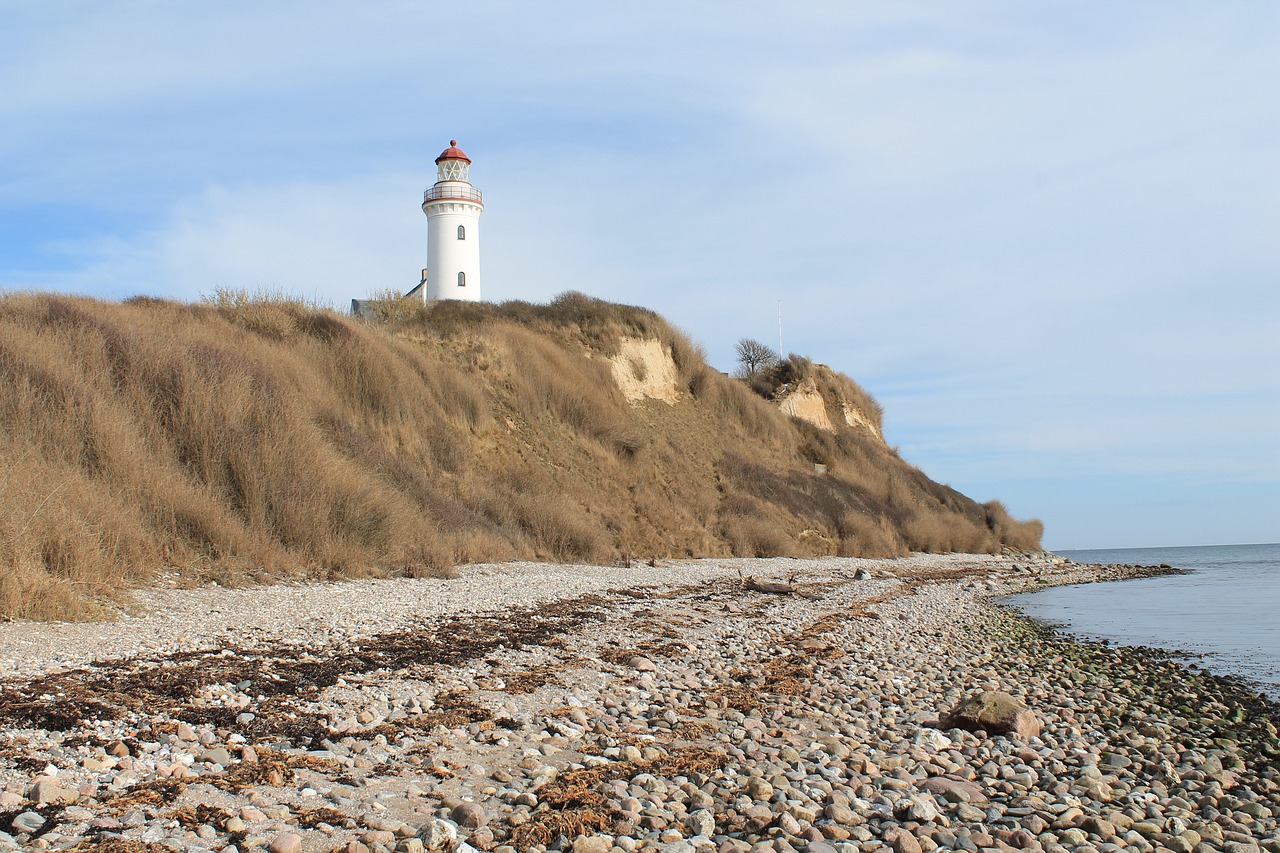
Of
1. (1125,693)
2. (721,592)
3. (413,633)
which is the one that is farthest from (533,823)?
(721,592)

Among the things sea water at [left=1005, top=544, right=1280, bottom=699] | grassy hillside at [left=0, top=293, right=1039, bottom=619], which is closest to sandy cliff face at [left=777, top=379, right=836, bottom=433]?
grassy hillside at [left=0, top=293, right=1039, bottom=619]

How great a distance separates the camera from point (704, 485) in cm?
2706

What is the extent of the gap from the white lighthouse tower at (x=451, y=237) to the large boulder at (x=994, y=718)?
3643 centimetres

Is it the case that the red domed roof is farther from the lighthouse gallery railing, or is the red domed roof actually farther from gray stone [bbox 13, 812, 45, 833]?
gray stone [bbox 13, 812, 45, 833]

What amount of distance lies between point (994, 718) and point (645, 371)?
24838mm

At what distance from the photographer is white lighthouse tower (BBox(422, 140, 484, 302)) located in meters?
40.8

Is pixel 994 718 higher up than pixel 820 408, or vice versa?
pixel 820 408

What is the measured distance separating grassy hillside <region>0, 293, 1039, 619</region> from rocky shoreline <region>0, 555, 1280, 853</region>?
1.78 metres

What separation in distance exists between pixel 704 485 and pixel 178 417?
53.4 ft

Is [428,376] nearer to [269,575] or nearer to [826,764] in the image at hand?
[269,575]

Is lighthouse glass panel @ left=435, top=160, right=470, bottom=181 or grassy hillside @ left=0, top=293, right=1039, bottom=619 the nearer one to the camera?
grassy hillside @ left=0, top=293, right=1039, bottom=619

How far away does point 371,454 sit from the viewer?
17.0 m

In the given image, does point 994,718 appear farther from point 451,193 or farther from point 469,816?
point 451,193

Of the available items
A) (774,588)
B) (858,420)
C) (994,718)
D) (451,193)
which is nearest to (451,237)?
(451,193)
